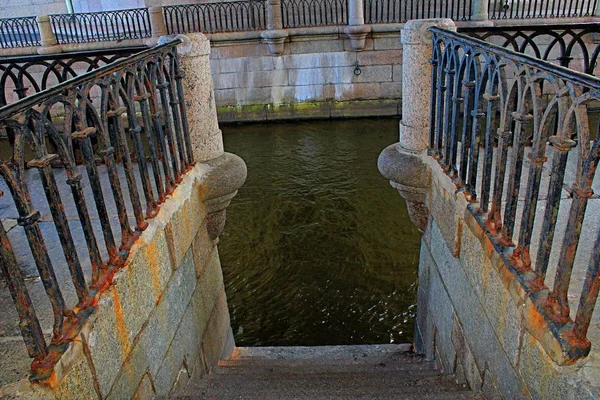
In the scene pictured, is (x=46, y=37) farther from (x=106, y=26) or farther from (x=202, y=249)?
(x=202, y=249)

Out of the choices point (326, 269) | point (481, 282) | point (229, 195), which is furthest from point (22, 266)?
point (326, 269)

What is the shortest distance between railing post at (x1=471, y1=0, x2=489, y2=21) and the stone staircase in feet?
34.3

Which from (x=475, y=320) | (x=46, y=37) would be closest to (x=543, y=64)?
(x=475, y=320)

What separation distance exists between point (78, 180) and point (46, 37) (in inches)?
530

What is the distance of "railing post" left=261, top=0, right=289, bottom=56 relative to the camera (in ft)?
41.4

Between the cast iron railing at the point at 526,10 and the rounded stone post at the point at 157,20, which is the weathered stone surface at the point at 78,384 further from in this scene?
the cast iron railing at the point at 526,10

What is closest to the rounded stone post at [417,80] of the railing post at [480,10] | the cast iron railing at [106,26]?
the railing post at [480,10]

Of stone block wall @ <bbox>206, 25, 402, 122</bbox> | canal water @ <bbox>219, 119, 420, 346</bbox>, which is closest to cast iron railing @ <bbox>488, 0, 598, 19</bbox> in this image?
stone block wall @ <bbox>206, 25, 402, 122</bbox>

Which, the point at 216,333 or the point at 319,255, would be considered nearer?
the point at 216,333

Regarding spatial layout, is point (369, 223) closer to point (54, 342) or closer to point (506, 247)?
point (506, 247)

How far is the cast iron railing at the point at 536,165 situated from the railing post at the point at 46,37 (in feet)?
42.4

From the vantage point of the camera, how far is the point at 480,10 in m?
12.5

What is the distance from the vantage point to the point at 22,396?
1.77 metres

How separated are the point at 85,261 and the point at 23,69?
2.01 metres
